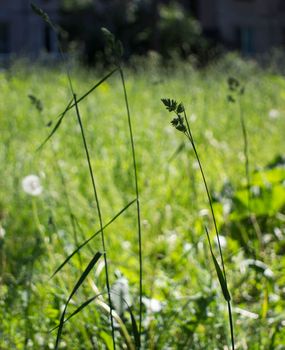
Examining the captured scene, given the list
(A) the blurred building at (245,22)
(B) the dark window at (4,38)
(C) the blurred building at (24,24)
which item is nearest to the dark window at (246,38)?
(A) the blurred building at (245,22)

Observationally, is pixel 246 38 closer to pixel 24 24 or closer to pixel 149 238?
pixel 24 24

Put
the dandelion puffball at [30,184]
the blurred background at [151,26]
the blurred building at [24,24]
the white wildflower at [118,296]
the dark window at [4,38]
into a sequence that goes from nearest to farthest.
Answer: the white wildflower at [118,296] < the dandelion puffball at [30,184] < the blurred background at [151,26] < the blurred building at [24,24] < the dark window at [4,38]

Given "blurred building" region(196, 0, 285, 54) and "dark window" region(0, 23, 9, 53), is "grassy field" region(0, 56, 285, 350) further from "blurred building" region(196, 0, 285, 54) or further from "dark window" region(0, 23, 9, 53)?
"blurred building" region(196, 0, 285, 54)

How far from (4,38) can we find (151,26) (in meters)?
7.73

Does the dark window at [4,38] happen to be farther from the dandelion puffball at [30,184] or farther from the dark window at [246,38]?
the dandelion puffball at [30,184]

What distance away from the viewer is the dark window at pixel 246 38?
2945 cm

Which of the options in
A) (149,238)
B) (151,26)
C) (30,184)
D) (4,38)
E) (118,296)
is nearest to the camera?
(118,296)

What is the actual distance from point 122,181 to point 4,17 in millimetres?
24705

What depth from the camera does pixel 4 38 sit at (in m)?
27.8

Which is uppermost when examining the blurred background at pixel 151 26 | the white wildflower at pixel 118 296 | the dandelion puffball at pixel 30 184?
the blurred background at pixel 151 26

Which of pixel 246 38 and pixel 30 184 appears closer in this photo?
pixel 30 184

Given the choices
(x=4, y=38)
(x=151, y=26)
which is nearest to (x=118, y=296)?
(x=151, y=26)

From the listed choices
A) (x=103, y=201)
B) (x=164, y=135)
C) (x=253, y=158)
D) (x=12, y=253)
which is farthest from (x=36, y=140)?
(x=12, y=253)

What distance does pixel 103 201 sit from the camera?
293 cm
